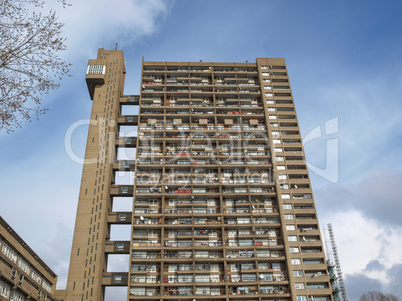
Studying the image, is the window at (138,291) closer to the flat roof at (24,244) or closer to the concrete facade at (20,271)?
the concrete facade at (20,271)

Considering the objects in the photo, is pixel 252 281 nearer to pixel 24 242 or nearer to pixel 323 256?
pixel 323 256

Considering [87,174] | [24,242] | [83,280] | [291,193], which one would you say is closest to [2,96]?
[24,242]

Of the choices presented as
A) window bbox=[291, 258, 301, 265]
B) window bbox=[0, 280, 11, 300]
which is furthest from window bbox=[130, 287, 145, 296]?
window bbox=[291, 258, 301, 265]

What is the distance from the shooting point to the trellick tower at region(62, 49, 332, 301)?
74625 mm

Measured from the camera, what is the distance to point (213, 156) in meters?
88.2

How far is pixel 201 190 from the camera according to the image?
3351 inches

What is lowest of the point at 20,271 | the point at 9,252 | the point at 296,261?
the point at 20,271

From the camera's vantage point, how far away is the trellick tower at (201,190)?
245 feet

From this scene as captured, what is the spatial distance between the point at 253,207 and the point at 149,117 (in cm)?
3228

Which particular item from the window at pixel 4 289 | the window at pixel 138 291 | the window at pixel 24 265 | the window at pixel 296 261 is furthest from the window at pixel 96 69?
the window at pixel 296 261

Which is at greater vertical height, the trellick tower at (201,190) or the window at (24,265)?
the trellick tower at (201,190)

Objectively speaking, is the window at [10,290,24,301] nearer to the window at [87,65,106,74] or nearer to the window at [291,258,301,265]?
the window at [291,258,301,265]

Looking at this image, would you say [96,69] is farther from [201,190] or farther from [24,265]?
[24,265]

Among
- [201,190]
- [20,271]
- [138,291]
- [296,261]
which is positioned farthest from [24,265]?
[296,261]
